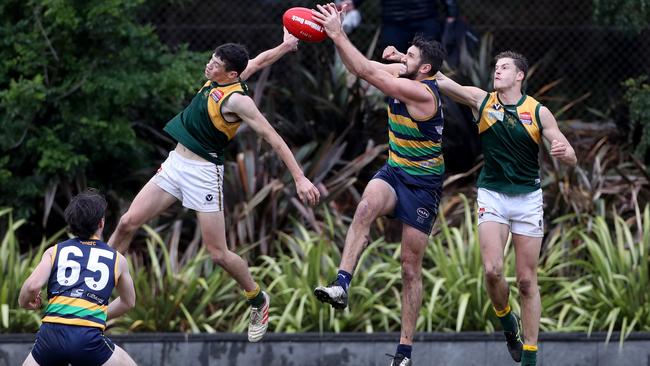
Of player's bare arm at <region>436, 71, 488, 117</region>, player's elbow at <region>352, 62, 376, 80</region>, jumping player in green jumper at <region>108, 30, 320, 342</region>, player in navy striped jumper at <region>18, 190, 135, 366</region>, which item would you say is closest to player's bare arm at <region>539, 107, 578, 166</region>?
player's bare arm at <region>436, 71, 488, 117</region>

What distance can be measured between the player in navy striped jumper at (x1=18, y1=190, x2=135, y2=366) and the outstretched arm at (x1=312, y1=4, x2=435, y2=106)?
223 cm

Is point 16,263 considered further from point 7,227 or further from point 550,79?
point 550,79

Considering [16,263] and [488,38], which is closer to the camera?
[16,263]

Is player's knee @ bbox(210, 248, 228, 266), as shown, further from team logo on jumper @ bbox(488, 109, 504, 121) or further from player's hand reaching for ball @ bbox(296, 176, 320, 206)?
team logo on jumper @ bbox(488, 109, 504, 121)

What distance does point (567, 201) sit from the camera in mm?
12578

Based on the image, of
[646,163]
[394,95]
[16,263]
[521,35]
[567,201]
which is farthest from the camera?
[521,35]

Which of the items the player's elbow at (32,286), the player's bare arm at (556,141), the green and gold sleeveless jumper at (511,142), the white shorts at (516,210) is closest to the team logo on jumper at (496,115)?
the green and gold sleeveless jumper at (511,142)

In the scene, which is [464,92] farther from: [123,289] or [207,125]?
[123,289]

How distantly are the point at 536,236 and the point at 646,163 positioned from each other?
4357mm

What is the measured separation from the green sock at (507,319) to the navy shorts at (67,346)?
11.1ft

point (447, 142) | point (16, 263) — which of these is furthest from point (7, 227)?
point (447, 142)

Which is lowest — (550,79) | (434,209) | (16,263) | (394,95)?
(16,263)

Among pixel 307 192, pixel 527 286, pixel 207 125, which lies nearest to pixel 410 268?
pixel 527 286

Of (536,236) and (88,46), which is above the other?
(88,46)
